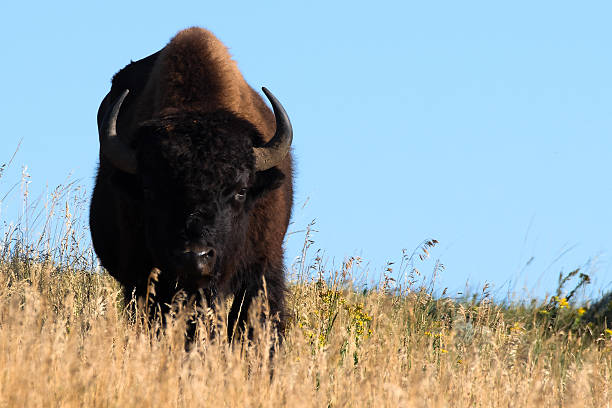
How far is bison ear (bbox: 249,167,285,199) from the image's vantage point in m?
7.26

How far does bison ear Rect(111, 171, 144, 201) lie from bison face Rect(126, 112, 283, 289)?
50mm

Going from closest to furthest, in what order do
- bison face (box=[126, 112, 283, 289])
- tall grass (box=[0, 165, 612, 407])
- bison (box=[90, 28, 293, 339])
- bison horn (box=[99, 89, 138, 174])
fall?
tall grass (box=[0, 165, 612, 407])
bison face (box=[126, 112, 283, 289])
bison (box=[90, 28, 293, 339])
bison horn (box=[99, 89, 138, 174])

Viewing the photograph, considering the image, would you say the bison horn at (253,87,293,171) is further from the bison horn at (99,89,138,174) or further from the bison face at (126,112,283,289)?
the bison horn at (99,89,138,174)

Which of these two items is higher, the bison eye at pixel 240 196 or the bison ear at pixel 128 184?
the bison ear at pixel 128 184

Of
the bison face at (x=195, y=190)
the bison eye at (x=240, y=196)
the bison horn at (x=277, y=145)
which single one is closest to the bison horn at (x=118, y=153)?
the bison face at (x=195, y=190)

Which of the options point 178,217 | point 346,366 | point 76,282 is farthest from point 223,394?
point 76,282

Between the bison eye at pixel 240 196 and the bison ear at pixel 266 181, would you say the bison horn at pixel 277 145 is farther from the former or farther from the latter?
the bison eye at pixel 240 196

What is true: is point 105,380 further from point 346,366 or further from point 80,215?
point 80,215

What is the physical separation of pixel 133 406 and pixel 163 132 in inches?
121

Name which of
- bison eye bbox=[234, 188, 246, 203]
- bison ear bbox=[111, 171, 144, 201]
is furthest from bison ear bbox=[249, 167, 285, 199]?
bison ear bbox=[111, 171, 144, 201]

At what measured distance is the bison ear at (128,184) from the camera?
23.6ft

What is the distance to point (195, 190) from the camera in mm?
6535

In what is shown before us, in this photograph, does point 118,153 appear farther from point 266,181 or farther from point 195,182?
point 266,181

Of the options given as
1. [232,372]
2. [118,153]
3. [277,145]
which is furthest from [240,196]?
[232,372]
